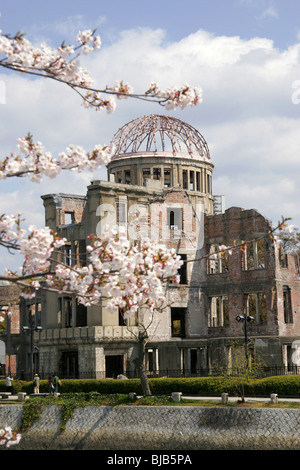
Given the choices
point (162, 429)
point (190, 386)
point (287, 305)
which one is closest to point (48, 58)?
Result: point (162, 429)

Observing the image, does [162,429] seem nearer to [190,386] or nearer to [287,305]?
[190,386]

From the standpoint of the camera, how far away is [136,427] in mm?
30250

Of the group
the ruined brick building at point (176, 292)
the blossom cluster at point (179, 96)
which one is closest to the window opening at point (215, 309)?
the ruined brick building at point (176, 292)

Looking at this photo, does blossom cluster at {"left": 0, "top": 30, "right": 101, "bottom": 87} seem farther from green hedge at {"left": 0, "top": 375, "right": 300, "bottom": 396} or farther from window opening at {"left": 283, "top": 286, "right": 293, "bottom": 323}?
window opening at {"left": 283, "top": 286, "right": 293, "bottom": 323}

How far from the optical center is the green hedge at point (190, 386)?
31.6 metres

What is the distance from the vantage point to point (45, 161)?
37.7 ft

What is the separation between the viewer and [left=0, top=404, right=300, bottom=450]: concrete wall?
88.0 feet

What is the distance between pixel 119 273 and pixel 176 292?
3799cm

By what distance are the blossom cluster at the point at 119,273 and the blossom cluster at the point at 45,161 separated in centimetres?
121

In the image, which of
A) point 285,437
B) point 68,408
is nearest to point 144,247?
point 285,437

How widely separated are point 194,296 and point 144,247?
1496 inches

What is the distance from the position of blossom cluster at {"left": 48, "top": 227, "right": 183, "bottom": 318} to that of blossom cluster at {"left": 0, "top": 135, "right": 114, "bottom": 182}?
3.98 feet

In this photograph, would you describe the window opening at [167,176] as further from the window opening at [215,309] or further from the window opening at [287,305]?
the window opening at [287,305]
